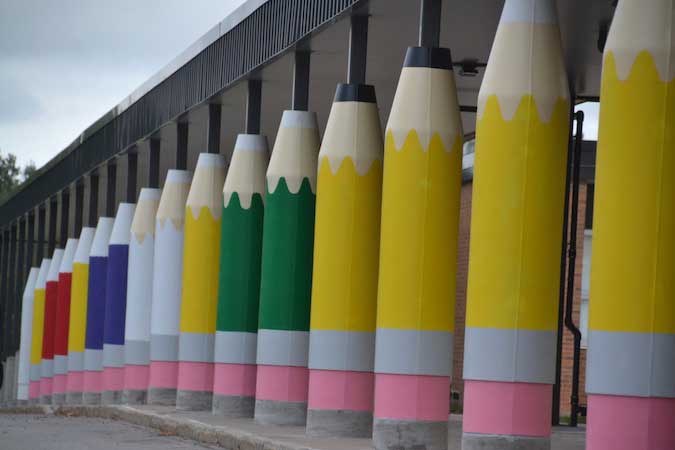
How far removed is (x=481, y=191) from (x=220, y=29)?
1176 cm

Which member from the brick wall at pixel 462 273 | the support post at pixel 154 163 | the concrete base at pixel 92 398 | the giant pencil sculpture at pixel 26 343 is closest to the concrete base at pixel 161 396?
the support post at pixel 154 163

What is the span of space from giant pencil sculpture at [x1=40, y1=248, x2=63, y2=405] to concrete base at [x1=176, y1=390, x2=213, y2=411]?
15.5 meters

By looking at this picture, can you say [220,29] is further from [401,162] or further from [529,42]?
[529,42]

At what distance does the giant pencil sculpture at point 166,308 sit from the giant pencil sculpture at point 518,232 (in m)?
13.7

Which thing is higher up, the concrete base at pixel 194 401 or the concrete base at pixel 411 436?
the concrete base at pixel 411 436

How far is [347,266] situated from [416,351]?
89.9 inches

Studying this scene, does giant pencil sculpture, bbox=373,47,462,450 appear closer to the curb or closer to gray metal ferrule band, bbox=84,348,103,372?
the curb

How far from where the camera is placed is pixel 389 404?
Answer: 621 inches

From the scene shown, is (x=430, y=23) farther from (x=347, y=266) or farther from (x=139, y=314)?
(x=139, y=314)

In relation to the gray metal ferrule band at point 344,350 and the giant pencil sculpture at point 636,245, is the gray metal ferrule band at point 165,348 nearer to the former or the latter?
→ the gray metal ferrule band at point 344,350

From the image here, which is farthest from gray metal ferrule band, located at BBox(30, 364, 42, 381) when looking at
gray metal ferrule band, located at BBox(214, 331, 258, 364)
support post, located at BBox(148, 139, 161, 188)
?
gray metal ferrule band, located at BBox(214, 331, 258, 364)

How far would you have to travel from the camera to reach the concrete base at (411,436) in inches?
612

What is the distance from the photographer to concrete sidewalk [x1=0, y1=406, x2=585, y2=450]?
53.9 ft

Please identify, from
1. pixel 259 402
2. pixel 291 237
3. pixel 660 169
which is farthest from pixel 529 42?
pixel 259 402
